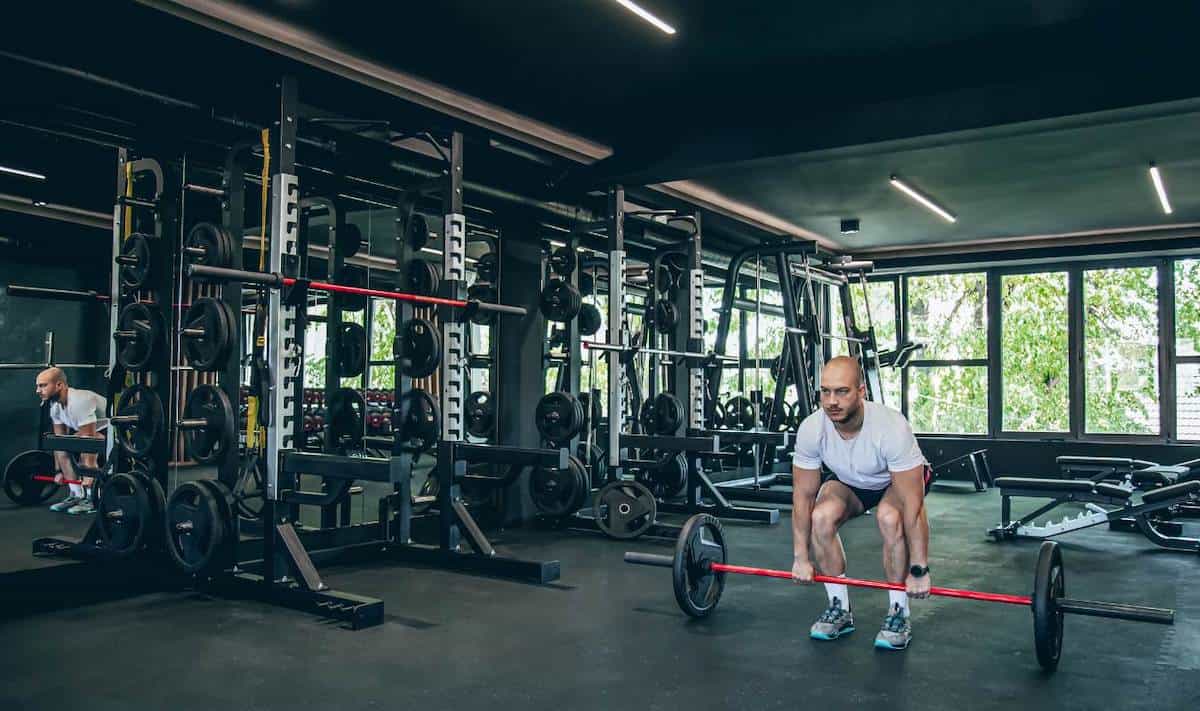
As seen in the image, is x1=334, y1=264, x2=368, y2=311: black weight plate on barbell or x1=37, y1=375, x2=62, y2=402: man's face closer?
x1=334, y1=264, x2=368, y2=311: black weight plate on barbell

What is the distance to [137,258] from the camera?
3705 millimetres

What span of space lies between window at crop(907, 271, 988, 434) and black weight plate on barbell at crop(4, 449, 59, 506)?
25.9 ft

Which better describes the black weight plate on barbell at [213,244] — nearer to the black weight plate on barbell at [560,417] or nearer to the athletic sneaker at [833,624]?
the black weight plate on barbell at [560,417]

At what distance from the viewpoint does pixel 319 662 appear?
2658mm

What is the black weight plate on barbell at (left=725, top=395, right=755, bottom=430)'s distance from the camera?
780 centimetres

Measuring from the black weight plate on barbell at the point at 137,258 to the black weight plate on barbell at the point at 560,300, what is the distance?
2.27 meters

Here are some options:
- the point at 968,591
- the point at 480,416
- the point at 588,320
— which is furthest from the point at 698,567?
the point at 588,320

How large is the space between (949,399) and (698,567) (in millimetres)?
6850

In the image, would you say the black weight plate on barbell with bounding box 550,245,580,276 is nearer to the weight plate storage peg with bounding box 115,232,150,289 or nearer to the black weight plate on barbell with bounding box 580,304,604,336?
the black weight plate on barbell with bounding box 580,304,604,336

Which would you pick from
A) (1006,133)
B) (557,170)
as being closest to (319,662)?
(557,170)

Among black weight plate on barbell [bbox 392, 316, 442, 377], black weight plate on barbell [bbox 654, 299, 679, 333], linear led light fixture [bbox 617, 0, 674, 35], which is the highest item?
linear led light fixture [bbox 617, 0, 674, 35]

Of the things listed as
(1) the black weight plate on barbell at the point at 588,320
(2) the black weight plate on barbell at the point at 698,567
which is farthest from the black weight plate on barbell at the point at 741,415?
(2) the black weight plate on barbell at the point at 698,567

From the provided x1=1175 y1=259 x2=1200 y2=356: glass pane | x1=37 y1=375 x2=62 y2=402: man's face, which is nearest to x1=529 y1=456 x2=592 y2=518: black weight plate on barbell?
x1=37 y1=375 x2=62 y2=402: man's face

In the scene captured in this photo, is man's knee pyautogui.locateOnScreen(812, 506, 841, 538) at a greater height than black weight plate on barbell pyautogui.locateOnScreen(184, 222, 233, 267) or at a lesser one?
lesser
